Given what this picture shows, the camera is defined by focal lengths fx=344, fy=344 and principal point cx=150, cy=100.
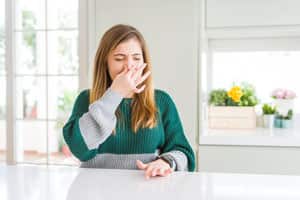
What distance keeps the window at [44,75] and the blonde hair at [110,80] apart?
1.28 meters

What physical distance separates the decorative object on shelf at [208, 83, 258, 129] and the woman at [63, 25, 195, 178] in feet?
3.83

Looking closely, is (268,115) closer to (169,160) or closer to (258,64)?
(258,64)

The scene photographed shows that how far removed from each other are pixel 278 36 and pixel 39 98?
1.71 metres

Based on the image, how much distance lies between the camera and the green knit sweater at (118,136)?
0.95 m

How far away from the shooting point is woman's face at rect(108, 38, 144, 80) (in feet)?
3.43

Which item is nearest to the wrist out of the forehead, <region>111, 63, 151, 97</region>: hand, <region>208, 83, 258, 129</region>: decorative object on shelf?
<region>111, 63, 151, 97</region>: hand

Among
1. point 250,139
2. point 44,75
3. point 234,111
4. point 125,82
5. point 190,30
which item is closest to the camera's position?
point 125,82

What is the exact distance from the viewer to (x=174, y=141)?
3.61 ft

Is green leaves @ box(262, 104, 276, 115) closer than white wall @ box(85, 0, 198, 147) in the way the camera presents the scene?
No

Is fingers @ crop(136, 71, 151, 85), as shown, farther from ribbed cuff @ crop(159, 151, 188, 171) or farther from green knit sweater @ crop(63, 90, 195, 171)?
ribbed cuff @ crop(159, 151, 188, 171)

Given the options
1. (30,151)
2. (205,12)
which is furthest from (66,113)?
(205,12)

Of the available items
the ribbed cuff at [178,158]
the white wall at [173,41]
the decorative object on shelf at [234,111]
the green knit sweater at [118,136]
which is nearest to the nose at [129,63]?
the green knit sweater at [118,136]

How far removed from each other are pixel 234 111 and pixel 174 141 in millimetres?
1273

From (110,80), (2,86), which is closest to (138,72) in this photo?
(110,80)
